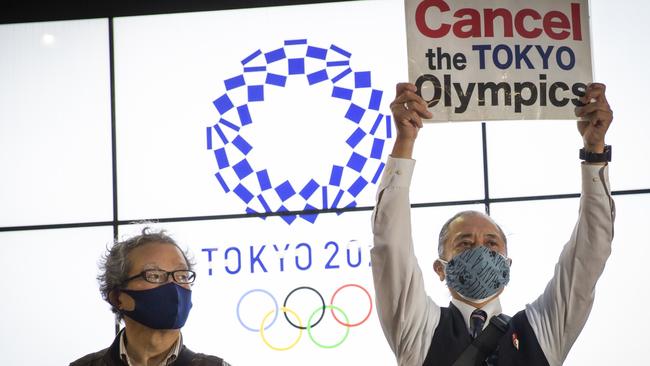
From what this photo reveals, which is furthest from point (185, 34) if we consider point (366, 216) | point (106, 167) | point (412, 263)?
point (412, 263)

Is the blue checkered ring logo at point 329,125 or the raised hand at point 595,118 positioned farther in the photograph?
the blue checkered ring logo at point 329,125

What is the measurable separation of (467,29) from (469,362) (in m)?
0.99

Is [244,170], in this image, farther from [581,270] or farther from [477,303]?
[581,270]

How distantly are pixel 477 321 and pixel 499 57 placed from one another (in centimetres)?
80

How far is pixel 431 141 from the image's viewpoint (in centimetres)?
445

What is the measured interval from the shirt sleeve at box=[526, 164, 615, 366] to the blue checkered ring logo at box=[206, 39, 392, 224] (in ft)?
6.91

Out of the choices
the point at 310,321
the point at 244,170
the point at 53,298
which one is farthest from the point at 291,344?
the point at 53,298

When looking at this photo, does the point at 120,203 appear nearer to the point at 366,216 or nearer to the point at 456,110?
the point at 366,216

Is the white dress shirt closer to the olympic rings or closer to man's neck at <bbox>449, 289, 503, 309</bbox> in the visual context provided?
man's neck at <bbox>449, 289, 503, 309</bbox>

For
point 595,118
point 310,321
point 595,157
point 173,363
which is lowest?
point 310,321

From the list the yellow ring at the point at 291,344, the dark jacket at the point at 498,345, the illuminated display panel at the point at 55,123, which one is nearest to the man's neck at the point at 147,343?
the dark jacket at the point at 498,345

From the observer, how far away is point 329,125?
452cm

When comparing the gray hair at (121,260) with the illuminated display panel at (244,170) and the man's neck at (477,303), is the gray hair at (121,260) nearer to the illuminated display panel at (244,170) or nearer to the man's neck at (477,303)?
the man's neck at (477,303)

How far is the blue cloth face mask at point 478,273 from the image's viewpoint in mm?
2320
